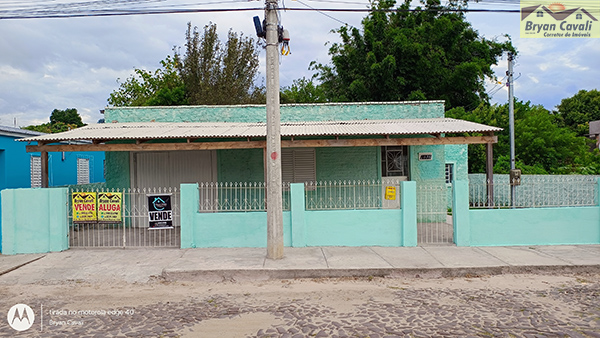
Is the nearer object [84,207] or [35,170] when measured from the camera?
[84,207]

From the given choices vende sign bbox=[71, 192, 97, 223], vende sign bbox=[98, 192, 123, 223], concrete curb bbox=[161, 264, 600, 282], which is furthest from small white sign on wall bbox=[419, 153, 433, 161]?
vende sign bbox=[71, 192, 97, 223]

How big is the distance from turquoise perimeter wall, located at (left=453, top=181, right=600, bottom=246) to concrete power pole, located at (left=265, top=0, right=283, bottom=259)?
3657 millimetres

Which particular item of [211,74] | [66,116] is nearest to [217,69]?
[211,74]

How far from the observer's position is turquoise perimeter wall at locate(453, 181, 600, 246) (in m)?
8.55

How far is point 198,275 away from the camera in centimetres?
689

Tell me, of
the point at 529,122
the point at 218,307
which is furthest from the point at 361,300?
the point at 529,122

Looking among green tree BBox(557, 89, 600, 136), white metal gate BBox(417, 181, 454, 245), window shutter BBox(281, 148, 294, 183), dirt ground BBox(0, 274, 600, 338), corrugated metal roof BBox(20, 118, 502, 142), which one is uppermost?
green tree BBox(557, 89, 600, 136)

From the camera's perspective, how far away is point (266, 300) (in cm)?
574

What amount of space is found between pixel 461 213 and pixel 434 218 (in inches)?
111

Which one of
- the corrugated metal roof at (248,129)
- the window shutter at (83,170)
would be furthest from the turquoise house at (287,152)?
the window shutter at (83,170)

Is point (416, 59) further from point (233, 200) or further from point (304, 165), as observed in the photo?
point (233, 200)

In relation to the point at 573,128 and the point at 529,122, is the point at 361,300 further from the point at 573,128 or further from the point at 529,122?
the point at 573,128

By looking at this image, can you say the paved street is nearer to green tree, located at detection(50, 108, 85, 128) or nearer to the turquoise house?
the turquoise house

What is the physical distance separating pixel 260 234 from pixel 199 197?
159 cm
